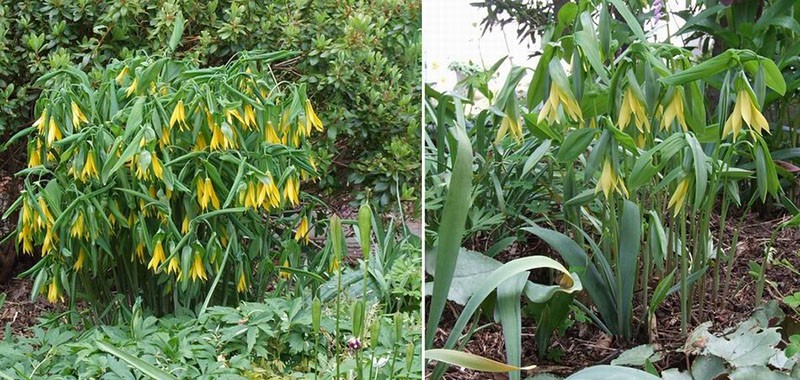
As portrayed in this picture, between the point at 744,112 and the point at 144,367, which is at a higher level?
the point at 744,112

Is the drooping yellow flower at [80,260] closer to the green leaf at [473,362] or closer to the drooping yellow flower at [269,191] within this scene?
the drooping yellow flower at [269,191]

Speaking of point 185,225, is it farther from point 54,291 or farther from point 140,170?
point 54,291

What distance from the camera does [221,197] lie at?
1.04 metres

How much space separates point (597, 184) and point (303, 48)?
67 cm

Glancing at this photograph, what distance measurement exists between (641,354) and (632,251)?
0.12 m

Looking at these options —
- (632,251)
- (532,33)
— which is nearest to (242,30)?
(532,33)

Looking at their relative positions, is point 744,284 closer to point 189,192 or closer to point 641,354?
point 641,354

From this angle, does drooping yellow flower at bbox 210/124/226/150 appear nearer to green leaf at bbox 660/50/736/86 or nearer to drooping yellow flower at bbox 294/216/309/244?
drooping yellow flower at bbox 294/216/309/244

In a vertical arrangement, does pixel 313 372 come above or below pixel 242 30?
below

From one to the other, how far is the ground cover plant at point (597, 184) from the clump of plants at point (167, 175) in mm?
241

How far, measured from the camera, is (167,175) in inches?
38.6

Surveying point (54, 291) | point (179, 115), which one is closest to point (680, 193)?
point (179, 115)

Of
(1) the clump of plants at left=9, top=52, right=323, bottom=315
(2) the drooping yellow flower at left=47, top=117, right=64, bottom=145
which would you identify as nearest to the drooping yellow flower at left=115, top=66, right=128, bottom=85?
(1) the clump of plants at left=9, top=52, right=323, bottom=315

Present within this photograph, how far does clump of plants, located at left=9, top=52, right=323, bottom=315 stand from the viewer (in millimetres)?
985
